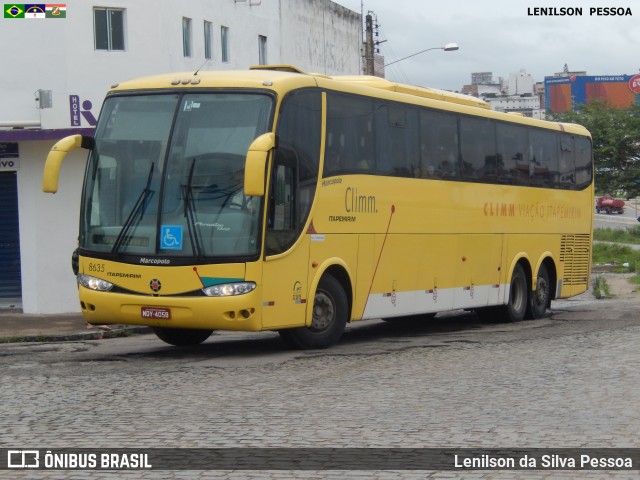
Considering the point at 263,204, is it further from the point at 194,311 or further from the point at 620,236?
the point at 620,236

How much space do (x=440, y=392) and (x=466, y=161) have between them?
361 inches

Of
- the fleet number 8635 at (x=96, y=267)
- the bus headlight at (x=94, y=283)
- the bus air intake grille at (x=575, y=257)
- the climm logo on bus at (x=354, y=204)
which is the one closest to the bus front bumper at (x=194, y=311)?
the bus headlight at (x=94, y=283)

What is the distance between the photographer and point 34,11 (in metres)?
24.4

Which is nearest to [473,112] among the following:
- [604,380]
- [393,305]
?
[393,305]

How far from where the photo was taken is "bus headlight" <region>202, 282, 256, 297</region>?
13820 millimetres

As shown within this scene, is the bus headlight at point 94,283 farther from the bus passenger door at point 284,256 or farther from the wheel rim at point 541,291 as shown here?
the wheel rim at point 541,291

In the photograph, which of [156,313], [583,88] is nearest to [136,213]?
[156,313]

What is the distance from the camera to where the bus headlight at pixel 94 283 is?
47.5ft

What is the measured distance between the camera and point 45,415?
970 centimetres

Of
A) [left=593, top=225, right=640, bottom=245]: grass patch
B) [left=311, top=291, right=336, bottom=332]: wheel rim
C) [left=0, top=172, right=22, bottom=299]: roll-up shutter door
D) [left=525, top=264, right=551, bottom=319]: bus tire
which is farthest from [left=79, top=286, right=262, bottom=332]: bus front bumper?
[left=593, top=225, right=640, bottom=245]: grass patch

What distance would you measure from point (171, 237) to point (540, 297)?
35.6 feet

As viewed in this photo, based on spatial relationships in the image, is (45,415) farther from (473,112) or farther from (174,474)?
(473,112)

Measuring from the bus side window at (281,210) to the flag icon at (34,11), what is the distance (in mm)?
11720

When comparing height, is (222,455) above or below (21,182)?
below
